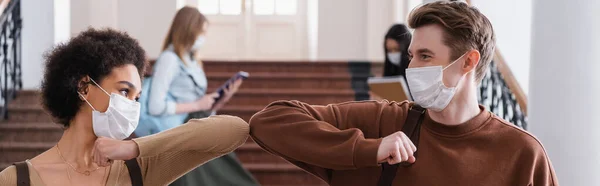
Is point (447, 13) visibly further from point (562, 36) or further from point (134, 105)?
point (562, 36)

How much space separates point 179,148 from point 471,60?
89 cm

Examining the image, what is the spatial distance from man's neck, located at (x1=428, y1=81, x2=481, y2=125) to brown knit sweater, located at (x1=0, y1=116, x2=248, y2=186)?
586 millimetres

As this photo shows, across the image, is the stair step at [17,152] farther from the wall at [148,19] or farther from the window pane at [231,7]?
the window pane at [231,7]

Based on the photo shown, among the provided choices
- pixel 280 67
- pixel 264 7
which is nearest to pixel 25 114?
pixel 280 67

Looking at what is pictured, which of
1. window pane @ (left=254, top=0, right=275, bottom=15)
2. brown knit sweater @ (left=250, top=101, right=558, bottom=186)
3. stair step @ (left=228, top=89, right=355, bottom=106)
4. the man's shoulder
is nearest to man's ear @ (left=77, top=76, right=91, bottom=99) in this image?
brown knit sweater @ (left=250, top=101, right=558, bottom=186)

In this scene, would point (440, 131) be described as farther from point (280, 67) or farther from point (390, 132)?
point (280, 67)

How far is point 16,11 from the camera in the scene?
927cm

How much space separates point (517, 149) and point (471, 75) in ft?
0.89

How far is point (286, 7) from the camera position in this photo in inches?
524

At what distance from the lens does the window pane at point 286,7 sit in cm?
1329

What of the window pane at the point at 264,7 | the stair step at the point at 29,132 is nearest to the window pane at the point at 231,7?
the window pane at the point at 264,7

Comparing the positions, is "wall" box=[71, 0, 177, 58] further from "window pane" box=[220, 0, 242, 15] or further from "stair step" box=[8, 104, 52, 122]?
"stair step" box=[8, 104, 52, 122]

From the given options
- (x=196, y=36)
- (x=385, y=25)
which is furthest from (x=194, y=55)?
(x=385, y=25)

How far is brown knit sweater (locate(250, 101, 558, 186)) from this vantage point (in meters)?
2.69
